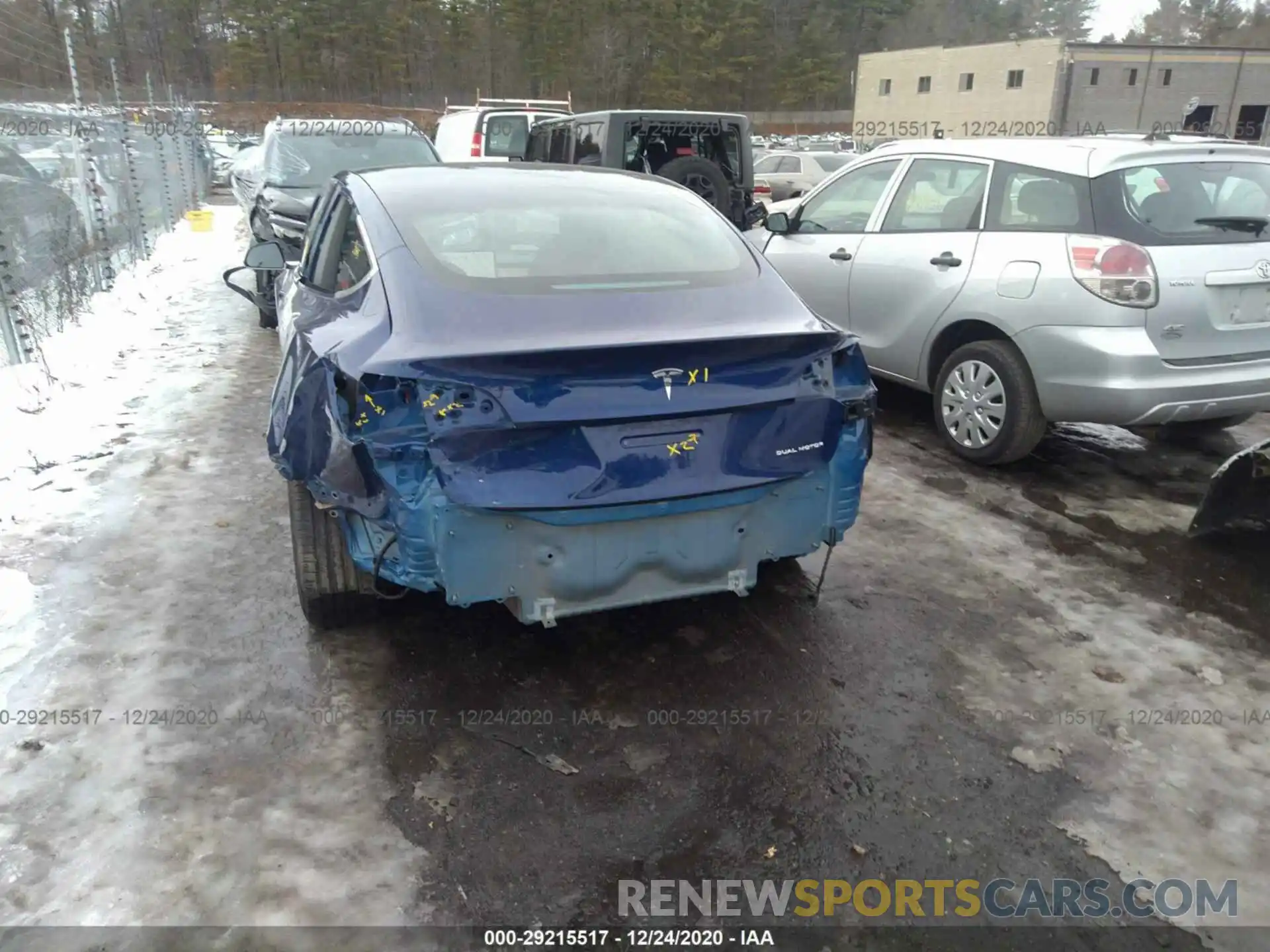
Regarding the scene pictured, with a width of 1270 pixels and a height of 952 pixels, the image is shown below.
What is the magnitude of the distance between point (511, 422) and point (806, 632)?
1686mm

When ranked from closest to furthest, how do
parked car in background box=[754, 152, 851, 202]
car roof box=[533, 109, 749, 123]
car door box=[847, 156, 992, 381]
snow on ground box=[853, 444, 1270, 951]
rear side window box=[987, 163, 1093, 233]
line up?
snow on ground box=[853, 444, 1270, 951]
rear side window box=[987, 163, 1093, 233]
car door box=[847, 156, 992, 381]
car roof box=[533, 109, 749, 123]
parked car in background box=[754, 152, 851, 202]

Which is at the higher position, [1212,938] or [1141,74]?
[1141,74]

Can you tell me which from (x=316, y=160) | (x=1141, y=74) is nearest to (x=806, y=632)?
(x=316, y=160)

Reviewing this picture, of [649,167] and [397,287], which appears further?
[649,167]

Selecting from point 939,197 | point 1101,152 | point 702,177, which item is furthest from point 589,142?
point 1101,152

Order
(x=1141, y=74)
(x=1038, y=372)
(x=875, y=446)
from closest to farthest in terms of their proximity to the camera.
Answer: (x=1038, y=372) < (x=875, y=446) < (x=1141, y=74)

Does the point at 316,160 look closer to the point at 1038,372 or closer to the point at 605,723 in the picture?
the point at 1038,372

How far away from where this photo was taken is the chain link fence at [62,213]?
7023 millimetres

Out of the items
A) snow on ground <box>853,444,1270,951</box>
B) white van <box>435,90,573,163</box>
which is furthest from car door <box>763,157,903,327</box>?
white van <box>435,90,573,163</box>

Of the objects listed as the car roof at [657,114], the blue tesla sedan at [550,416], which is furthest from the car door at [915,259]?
the car roof at [657,114]

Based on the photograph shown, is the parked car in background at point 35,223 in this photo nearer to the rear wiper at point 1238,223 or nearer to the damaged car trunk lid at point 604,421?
the damaged car trunk lid at point 604,421

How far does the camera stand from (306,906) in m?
2.29

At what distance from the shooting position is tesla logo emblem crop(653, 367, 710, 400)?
275 cm

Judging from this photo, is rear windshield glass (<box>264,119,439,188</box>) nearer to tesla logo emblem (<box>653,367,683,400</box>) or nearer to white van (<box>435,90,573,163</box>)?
white van (<box>435,90,573,163</box>)
